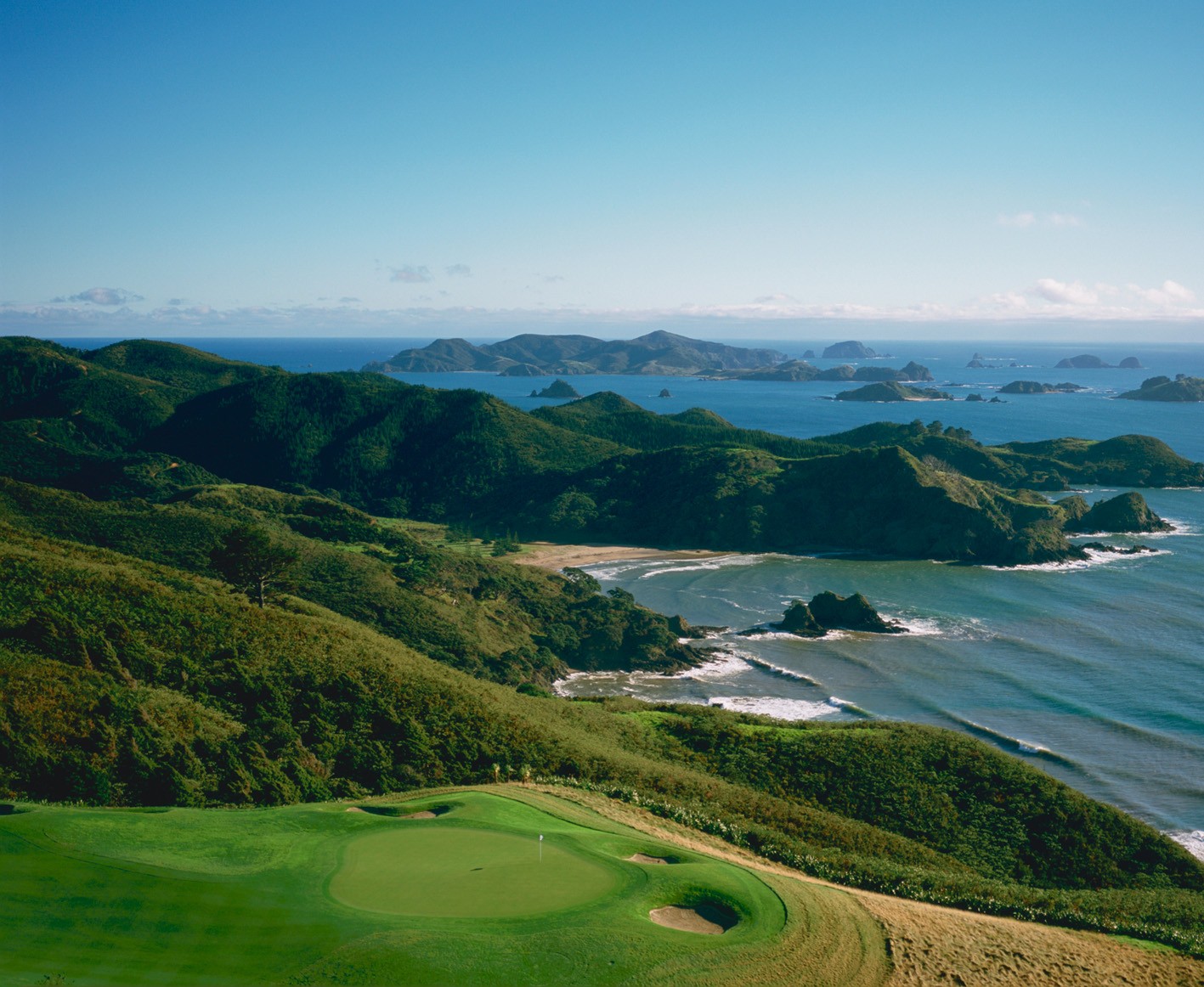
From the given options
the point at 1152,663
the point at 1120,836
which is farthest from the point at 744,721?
the point at 1152,663

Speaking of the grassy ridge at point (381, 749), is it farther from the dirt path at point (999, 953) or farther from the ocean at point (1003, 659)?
the ocean at point (1003, 659)

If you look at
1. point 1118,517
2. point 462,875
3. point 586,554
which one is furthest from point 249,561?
point 1118,517

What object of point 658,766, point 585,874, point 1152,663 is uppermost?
point 585,874

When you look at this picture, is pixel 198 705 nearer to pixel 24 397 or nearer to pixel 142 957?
pixel 142 957

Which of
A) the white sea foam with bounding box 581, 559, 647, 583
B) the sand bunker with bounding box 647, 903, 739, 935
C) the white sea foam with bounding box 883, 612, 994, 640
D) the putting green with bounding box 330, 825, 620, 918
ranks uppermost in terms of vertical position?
the putting green with bounding box 330, 825, 620, 918

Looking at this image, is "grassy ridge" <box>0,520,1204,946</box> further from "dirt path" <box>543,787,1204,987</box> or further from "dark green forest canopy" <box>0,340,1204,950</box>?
"dirt path" <box>543,787,1204,987</box>

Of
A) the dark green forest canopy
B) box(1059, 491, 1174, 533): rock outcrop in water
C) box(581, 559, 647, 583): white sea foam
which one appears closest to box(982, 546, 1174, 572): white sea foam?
the dark green forest canopy

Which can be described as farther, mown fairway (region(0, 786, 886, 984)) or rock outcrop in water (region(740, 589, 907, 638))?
rock outcrop in water (region(740, 589, 907, 638))
